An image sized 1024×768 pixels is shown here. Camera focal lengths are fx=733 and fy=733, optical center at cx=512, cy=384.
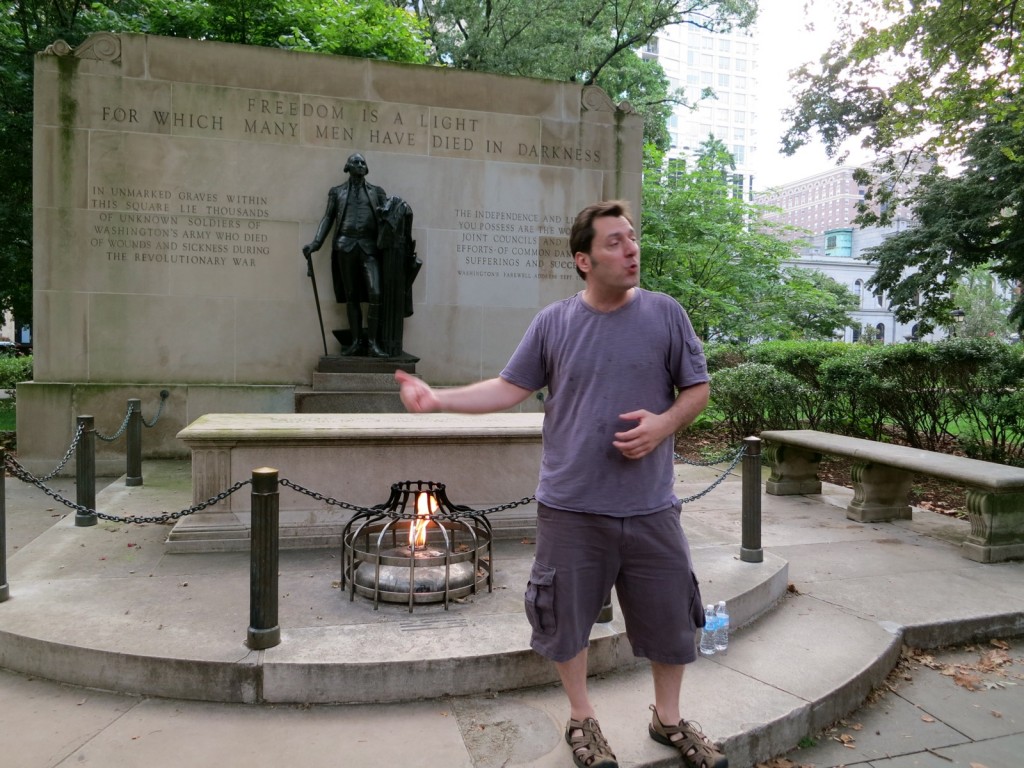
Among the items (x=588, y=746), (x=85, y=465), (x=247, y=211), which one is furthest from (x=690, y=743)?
(x=247, y=211)

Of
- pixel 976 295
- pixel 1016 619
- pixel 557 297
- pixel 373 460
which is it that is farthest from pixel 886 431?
pixel 976 295

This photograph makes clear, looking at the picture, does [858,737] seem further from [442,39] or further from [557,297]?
[442,39]

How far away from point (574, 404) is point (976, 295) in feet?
229

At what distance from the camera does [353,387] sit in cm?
941

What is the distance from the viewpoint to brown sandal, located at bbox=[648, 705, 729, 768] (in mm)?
2906

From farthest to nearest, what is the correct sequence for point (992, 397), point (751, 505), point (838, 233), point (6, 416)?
point (838, 233) → point (6, 416) → point (992, 397) → point (751, 505)

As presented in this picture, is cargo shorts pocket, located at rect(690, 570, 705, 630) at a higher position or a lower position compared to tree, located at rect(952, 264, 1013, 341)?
lower

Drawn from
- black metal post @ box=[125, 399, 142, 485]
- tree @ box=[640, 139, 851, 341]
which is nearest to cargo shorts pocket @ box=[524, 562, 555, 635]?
black metal post @ box=[125, 399, 142, 485]

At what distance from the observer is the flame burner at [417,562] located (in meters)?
4.29

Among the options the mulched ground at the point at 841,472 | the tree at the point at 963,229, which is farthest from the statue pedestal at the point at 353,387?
the tree at the point at 963,229

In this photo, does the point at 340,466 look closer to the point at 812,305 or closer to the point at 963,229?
the point at 963,229

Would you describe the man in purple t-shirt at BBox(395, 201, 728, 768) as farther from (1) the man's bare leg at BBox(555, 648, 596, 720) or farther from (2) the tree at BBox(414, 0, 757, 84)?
(2) the tree at BBox(414, 0, 757, 84)

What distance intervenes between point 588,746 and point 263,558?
71.2 inches

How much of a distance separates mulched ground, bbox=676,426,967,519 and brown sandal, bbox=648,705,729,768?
6.52 meters
